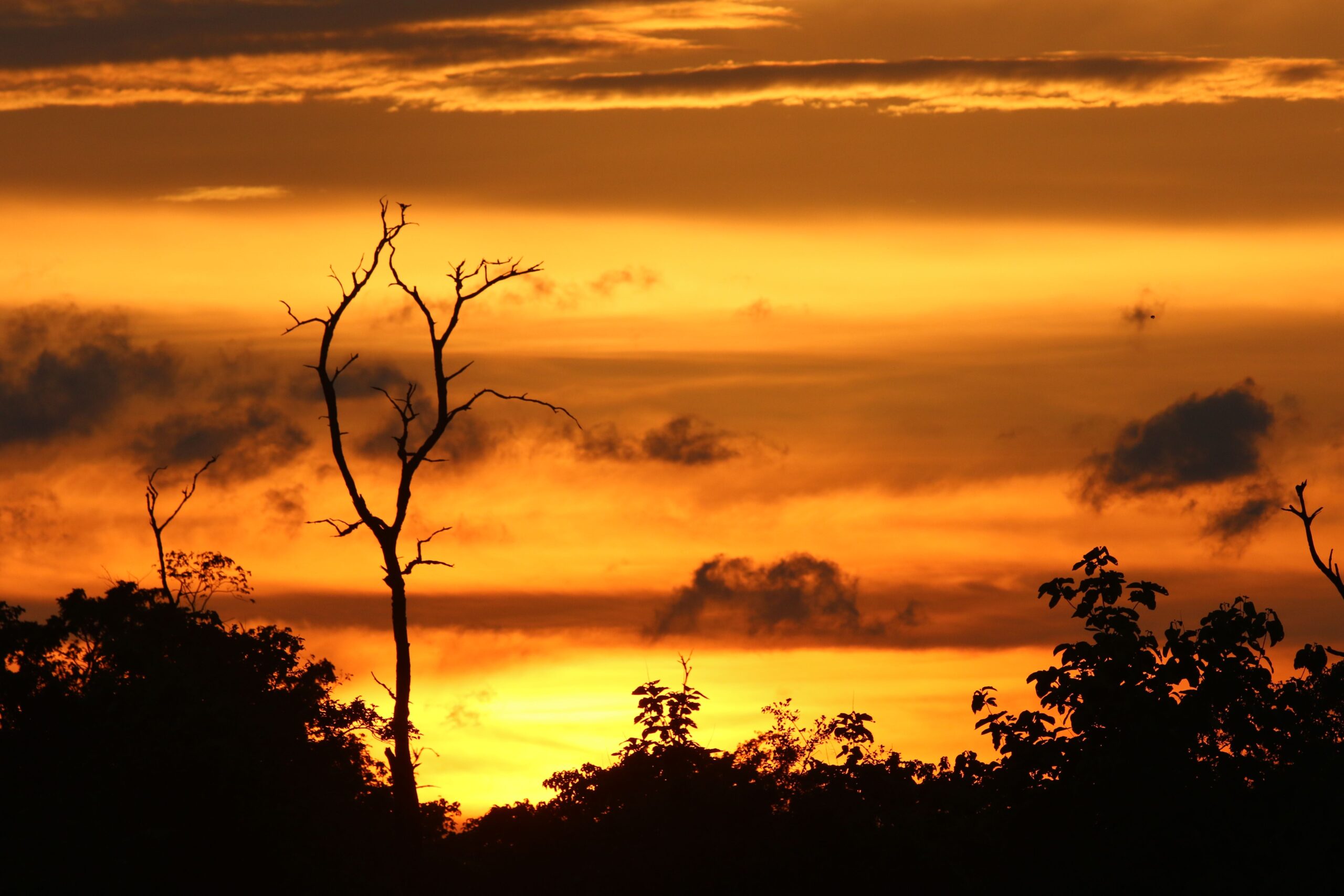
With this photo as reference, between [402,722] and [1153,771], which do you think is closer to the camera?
[1153,771]

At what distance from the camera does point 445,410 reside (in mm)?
39375

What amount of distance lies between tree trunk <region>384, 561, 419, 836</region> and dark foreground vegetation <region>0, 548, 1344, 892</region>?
2.80ft

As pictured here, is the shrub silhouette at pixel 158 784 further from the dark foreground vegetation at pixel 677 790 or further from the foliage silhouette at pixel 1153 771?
the foliage silhouette at pixel 1153 771

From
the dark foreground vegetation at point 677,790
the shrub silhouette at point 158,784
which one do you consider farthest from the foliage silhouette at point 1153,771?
the shrub silhouette at point 158,784

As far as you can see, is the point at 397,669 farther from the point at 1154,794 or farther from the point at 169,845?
the point at 1154,794

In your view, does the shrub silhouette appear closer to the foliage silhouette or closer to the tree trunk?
the tree trunk

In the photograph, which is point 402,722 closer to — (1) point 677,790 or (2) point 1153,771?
(1) point 677,790

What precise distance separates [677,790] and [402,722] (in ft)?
28.3

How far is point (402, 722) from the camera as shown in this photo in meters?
37.9

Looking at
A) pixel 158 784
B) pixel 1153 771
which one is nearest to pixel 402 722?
pixel 158 784

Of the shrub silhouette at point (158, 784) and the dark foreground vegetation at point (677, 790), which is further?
the shrub silhouette at point (158, 784)

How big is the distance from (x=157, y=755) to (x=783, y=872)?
16.4 m

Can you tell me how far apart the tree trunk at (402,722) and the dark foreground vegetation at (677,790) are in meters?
0.85

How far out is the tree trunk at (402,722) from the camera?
3766 centimetres
